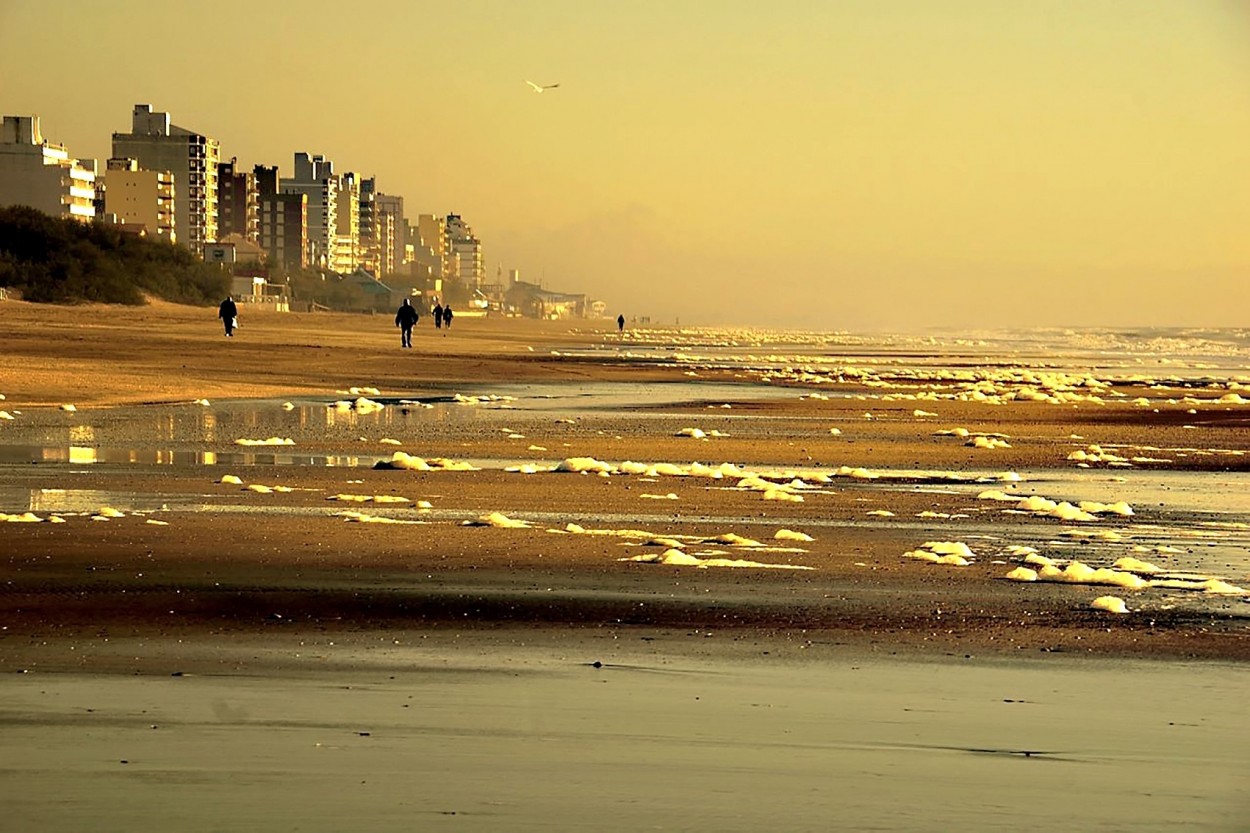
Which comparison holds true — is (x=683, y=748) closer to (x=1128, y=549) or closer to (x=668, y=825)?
(x=668, y=825)

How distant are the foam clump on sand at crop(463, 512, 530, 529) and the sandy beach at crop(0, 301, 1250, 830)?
45mm

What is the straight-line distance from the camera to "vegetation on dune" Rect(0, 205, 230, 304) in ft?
385

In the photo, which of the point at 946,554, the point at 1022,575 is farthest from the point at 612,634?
the point at 946,554

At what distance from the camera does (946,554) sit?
44.9 feet

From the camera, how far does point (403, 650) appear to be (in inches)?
382

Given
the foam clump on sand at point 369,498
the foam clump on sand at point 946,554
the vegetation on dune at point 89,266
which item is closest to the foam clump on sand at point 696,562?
the foam clump on sand at point 946,554

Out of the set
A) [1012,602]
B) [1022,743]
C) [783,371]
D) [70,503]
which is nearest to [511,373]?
[783,371]

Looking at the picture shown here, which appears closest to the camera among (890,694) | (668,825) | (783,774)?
(668,825)

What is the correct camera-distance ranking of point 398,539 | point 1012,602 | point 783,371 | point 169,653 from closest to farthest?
point 169,653
point 1012,602
point 398,539
point 783,371

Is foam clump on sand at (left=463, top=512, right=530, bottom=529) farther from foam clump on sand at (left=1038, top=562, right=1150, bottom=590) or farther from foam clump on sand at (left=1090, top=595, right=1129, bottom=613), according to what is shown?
foam clump on sand at (left=1090, top=595, right=1129, bottom=613)

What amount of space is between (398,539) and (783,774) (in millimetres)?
7154

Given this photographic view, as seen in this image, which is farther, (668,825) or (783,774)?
(783,774)

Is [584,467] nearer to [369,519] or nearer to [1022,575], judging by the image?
[369,519]

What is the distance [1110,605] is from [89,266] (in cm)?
11845
